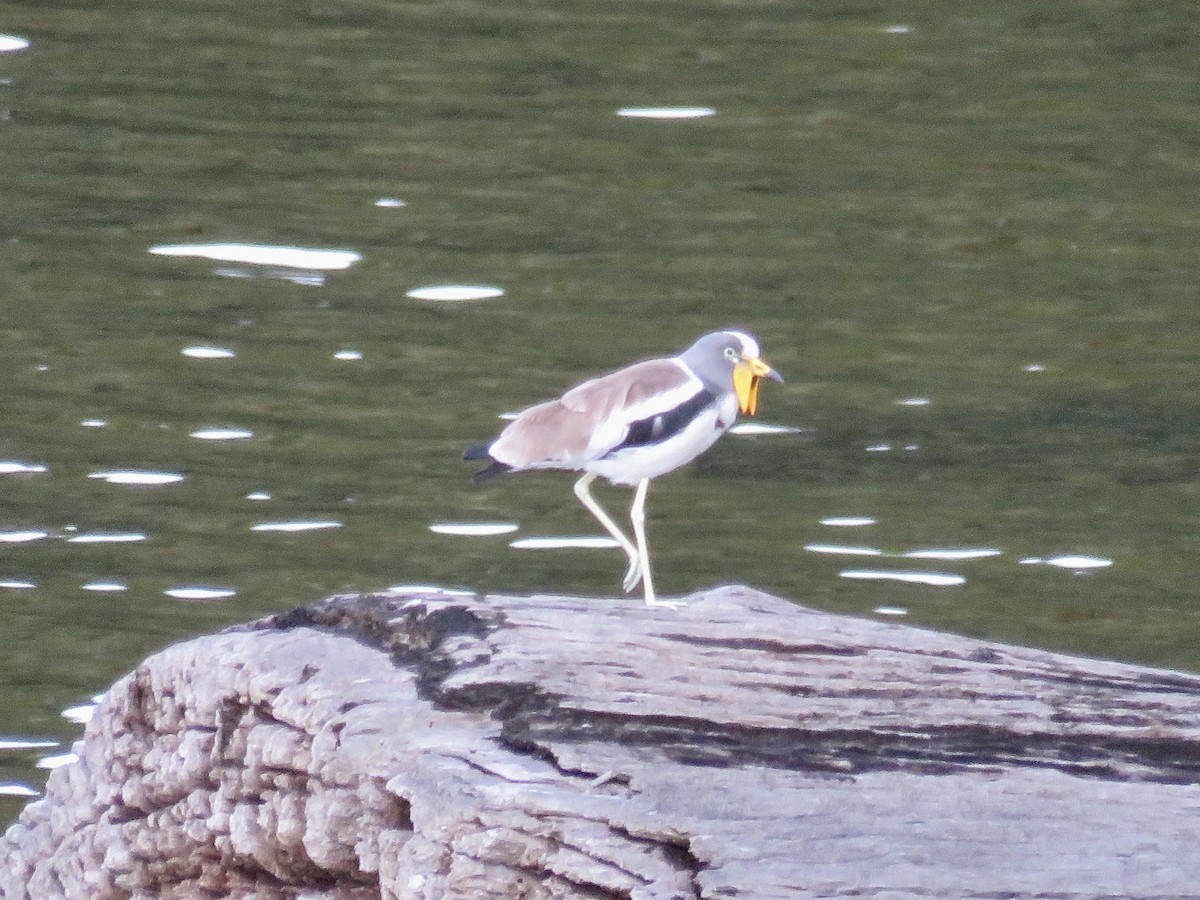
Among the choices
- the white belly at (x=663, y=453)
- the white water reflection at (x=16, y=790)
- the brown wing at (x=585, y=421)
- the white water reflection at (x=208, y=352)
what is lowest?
the white water reflection at (x=16, y=790)

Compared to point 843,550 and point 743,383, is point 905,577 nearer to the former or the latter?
point 843,550

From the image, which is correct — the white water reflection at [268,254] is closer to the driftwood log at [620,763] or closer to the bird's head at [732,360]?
the bird's head at [732,360]

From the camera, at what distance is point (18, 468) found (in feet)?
29.6

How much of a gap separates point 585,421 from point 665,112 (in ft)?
31.0

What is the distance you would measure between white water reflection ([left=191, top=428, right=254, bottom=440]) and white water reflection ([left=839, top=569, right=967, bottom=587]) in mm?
2710

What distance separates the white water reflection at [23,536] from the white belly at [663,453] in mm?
4054

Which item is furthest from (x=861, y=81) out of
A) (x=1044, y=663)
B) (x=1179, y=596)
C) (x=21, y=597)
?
(x=1044, y=663)

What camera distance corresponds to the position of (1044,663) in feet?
14.4

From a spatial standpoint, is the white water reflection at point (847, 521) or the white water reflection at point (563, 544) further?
the white water reflection at point (847, 521)

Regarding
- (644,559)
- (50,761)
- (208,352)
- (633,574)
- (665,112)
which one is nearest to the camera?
(644,559)

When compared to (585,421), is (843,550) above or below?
below

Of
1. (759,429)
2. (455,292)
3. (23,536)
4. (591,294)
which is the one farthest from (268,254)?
(23,536)

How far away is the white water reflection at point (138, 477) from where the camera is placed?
29.4 feet

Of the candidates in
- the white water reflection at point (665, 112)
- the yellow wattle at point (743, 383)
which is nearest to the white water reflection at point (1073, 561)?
Answer: the yellow wattle at point (743, 383)
